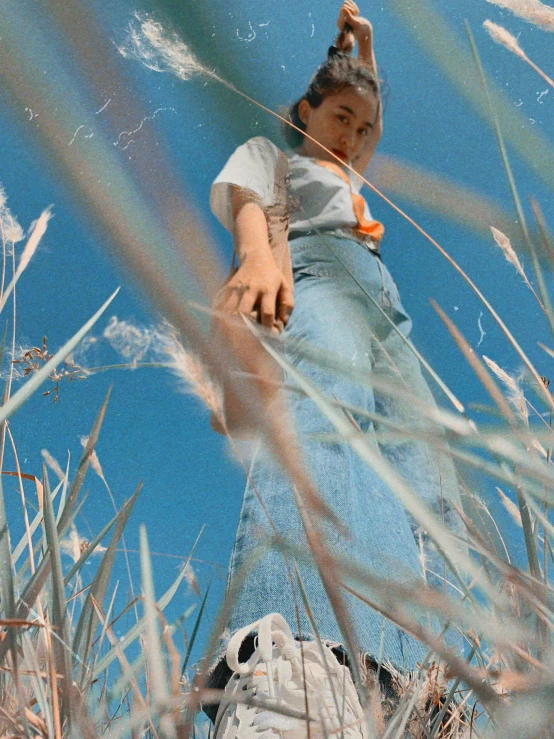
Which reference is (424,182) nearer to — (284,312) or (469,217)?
(469,217)

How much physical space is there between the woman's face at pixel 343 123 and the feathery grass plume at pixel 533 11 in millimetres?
760

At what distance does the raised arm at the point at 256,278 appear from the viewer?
551mm

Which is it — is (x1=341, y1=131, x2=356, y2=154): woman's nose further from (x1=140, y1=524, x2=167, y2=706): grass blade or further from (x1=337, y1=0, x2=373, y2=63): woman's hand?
(x1=140, y1=524, x2=167, y2=706): grass blade

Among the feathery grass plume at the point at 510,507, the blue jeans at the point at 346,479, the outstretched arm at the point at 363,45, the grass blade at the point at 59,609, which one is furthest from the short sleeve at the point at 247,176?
the grass blade at the point at 59,609

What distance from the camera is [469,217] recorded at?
0.25 meters

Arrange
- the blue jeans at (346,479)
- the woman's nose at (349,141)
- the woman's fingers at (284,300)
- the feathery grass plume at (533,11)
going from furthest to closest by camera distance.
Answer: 1. the woman's nose at (349,141)
2. the woman's fingers at (284,300)
3. the blue jeans at (346,479)
4. the feathery grass plume at (533,11)

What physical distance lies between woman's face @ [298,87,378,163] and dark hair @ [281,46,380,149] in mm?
14

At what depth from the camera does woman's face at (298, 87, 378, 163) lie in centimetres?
101

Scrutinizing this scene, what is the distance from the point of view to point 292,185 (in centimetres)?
89

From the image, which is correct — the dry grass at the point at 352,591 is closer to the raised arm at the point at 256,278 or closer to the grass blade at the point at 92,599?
the grass blade at the point at 92,599

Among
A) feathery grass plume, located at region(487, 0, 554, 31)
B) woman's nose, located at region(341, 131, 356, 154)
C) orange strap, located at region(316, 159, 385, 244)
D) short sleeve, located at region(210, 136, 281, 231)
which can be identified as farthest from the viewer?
woman's nose, located at region(341, 131, 356, 154)

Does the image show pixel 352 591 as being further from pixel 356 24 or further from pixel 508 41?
pixel 356 24

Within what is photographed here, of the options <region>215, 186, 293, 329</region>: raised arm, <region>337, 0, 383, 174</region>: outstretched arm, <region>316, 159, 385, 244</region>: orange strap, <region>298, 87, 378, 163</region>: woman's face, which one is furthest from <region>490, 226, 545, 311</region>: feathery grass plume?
<region>337, 0, 383, 174</region>: outstretched arm

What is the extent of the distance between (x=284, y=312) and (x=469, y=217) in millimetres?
370
